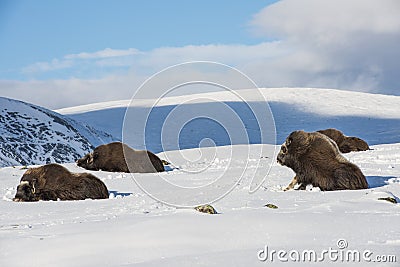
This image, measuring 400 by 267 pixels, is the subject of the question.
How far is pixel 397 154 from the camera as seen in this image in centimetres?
1627

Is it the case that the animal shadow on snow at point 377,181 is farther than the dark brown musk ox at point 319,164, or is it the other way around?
the animal shadow on snow at point 377,181

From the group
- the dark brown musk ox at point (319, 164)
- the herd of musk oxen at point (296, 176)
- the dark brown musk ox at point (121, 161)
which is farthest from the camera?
the dark brown musk ox at point (121, 161)

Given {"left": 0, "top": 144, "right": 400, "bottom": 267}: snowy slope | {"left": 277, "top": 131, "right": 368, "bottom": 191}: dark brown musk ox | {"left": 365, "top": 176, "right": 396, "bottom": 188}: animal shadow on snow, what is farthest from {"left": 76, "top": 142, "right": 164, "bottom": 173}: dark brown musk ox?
{"left": 0, "top": 144, "right": 400, "bottom": 267}: snowy slope

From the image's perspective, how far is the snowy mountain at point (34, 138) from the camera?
26578 millimetres

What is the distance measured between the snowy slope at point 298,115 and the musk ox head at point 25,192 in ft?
69.4

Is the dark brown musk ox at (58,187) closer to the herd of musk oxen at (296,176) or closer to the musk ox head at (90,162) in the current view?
the herd of musk oxen at (296,176)

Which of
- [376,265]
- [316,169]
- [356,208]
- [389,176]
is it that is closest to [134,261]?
[376,265]

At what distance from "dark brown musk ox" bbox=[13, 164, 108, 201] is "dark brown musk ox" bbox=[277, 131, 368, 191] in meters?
3.71

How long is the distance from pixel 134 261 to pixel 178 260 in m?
0.33

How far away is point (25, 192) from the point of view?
33.4 ft

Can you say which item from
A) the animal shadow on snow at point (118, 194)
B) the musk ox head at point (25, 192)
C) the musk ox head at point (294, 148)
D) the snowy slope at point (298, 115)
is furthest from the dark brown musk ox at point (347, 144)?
the snowy slope at point (298, 115)

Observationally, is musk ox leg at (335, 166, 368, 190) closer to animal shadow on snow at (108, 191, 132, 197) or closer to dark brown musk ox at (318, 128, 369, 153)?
animal shadow on snow at (108, 191, 132, 197)

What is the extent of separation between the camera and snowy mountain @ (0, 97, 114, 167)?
26578mm

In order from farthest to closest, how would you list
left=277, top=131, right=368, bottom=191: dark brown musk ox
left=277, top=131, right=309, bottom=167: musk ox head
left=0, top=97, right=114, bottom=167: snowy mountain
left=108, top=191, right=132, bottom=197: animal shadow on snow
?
left=0, top=97, right=114, bottom=167: snowy mountain, left=277, top=131, right=309, bottom=167: musk ox head, left=108, top=191, right=132, bottom=197: animal shadow on snow, left=277, top=131, right=368, bottom=191: dark brown musk ox
